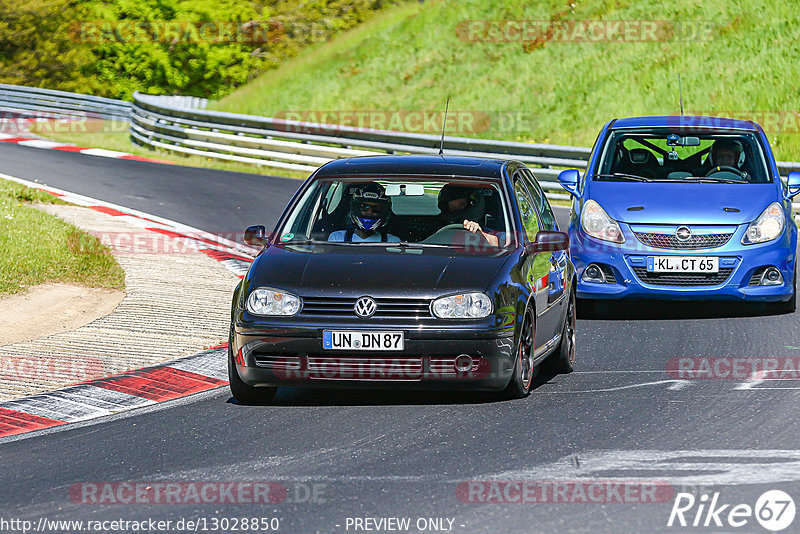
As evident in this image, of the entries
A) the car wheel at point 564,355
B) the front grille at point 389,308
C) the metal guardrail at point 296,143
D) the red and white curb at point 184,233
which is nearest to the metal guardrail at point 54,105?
the metal guardrail at point 296,143

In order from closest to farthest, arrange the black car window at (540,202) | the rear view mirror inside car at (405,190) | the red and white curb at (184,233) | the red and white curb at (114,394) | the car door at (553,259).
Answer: the red and white curb at (114,394), the rear view mirror inside car at (405,190), the car door at (553,259), the black car window at (540,202), the red and white curb at (184,233)

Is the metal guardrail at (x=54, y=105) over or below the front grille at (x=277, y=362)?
below

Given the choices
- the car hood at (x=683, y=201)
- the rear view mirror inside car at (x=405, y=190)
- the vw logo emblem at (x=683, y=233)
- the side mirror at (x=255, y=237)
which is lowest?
the vw logo emblem at (x=683, y=233)

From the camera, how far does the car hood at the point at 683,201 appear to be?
11.4 m

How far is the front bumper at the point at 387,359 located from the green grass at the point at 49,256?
5.32 meters

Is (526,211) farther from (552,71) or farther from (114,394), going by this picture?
(552,71)

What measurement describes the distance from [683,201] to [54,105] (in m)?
33.3

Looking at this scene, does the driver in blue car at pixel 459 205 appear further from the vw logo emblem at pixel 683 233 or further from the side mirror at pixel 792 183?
the side mirror at pixel 792 183

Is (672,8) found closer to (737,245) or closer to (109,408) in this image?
(737,245)

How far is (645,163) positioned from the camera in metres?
12.5

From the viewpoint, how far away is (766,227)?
37.9ft

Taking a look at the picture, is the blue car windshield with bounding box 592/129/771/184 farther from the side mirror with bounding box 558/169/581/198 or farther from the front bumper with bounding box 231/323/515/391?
the front bumper with bounding box 231/323/515/391

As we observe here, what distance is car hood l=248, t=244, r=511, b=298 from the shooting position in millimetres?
7691

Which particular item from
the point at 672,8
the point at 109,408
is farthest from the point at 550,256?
the point at 672,8
